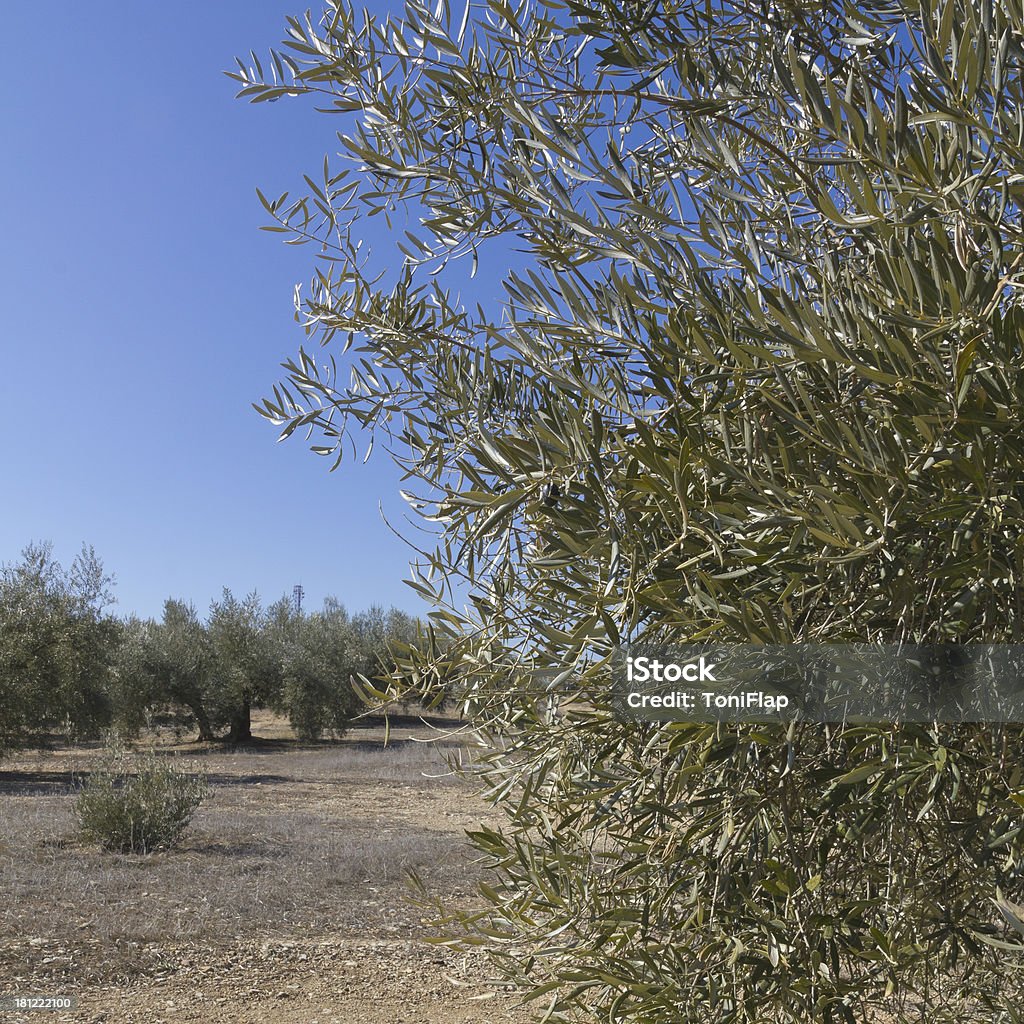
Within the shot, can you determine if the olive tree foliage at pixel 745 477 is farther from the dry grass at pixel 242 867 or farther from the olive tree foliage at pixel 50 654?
the olive tree foliage at pixel 50 654

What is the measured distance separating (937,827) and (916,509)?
0.92 m

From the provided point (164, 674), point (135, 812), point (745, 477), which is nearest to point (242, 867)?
point (135, 812)

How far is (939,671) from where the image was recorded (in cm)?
163

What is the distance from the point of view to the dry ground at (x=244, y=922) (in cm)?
618

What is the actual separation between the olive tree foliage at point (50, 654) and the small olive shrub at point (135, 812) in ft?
36.4

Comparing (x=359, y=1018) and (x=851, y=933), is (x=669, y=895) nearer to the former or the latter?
(x=851, y=933)

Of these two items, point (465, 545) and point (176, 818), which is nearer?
point (465, 545)

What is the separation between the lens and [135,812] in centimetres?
1151

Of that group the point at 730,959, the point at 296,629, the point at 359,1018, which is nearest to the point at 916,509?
the point at 730,959

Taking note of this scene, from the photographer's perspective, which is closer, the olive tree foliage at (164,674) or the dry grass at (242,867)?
the dry grass at (242,867)

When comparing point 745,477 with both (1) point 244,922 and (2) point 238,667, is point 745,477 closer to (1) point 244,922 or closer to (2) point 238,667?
(1) point 244,922

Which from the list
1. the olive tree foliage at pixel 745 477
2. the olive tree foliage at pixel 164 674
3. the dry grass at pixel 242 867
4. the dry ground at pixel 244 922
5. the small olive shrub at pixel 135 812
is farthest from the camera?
the olive tree foliage at pixel 164 674

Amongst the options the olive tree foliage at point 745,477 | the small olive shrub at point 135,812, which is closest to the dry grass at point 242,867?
the small olive shrub at point 135,812

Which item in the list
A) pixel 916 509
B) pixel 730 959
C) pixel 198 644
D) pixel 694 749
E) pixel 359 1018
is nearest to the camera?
pixel 916 509
